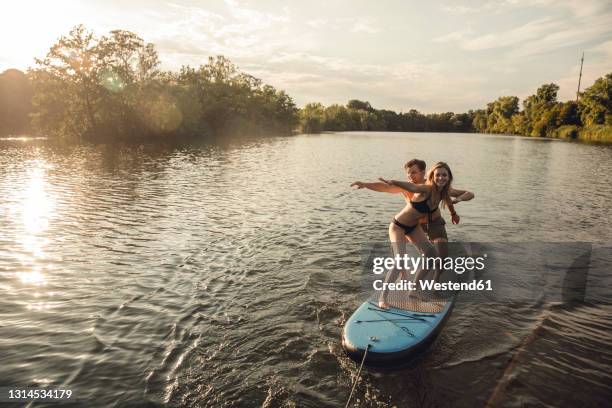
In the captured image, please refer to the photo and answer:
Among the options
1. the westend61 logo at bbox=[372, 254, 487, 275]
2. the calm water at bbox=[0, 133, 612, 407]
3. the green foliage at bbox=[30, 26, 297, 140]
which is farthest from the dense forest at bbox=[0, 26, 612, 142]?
the westend61 logo at bbox=[372, 254, 487, 275]

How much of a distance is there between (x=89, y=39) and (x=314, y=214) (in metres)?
59.7

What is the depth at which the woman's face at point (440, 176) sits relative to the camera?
7.25 meters

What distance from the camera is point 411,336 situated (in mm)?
6508

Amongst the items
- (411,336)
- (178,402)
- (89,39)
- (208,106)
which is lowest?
(178,402)

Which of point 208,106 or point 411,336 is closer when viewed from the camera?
point 411,336

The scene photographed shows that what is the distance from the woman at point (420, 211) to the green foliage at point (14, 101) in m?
107

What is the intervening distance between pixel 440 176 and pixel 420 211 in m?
0.81

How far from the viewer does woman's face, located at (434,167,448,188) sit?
725cm

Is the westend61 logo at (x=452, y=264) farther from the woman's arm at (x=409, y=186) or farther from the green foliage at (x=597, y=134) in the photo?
the green foliage at (x=597, y=134)

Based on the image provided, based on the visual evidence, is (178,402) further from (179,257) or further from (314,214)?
(314,214)

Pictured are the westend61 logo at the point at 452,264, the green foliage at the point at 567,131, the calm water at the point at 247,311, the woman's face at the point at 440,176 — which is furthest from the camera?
the green foliage at the point at 567,131

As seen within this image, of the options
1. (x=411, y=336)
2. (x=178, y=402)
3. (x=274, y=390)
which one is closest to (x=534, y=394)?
(x=411, y=336)

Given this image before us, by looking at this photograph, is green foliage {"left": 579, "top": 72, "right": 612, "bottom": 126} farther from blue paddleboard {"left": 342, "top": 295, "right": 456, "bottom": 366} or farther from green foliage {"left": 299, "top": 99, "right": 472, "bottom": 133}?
blue paddleboard {"left": 342, "top": 295, "right": 456, "bottom": 366}

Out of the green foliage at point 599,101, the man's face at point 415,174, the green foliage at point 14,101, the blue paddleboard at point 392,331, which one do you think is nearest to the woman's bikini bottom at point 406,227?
the man's face at point 415,174
